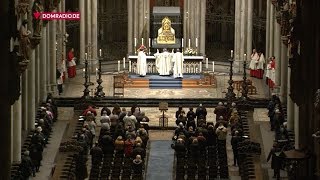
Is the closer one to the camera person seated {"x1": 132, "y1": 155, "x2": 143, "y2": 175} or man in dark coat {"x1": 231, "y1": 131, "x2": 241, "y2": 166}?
person seated {"x1": 132, "y1": 155, "x2": 143, "y2": 175}

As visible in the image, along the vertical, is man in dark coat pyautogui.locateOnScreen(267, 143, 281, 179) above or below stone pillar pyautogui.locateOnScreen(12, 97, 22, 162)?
below

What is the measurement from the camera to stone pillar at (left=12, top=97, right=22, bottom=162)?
48.0m

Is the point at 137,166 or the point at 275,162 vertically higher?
the point at 275,162

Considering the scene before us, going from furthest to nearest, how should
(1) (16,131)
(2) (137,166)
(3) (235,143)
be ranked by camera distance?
(3) (235,143)
(1) (16,131)
(2) (137,166)

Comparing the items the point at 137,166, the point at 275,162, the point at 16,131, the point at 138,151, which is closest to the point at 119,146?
the point at 138,151

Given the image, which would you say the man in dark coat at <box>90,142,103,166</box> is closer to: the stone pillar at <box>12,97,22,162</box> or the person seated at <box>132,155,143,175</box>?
the person seated at <box>132,155,143,175</box>

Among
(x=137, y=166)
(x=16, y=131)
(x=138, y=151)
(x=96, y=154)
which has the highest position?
(x=16, y=131)

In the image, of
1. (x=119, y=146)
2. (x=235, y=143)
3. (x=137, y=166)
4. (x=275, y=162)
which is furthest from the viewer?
(x=235, y=143)

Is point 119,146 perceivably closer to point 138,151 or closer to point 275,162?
point 138,151

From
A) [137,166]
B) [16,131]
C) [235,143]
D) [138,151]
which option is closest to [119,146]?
[138,151]

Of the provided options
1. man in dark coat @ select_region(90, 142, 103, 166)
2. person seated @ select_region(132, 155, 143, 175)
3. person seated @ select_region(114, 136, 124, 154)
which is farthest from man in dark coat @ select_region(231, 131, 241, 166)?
man in dark coat @ select_region(90, 142, 103, 166)

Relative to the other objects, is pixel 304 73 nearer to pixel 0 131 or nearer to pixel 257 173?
pixel 257 173

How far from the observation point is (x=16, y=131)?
4834 centimetres

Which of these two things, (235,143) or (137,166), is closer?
(137,166)
